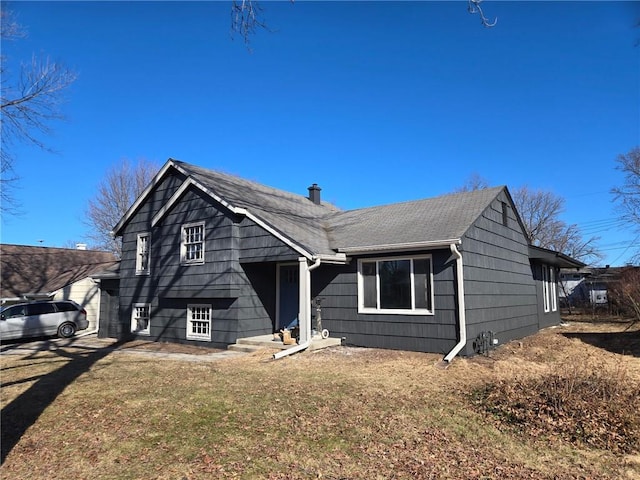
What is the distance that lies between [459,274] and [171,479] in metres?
8.03

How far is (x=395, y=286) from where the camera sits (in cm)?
1143

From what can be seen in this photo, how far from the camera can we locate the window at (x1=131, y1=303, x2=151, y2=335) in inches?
599

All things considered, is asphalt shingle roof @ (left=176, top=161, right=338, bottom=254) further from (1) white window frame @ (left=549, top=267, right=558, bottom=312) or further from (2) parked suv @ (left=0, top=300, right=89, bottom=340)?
(1) white window frame @ (left=549, top=267, right=558, bottom=312)

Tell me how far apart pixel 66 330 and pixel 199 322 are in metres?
7.58

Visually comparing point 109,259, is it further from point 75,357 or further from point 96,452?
point 96,452

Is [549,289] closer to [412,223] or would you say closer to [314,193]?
[412,223]

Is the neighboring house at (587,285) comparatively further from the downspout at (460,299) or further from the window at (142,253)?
the window at (142,253)

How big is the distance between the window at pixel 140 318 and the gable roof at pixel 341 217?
3.10 m

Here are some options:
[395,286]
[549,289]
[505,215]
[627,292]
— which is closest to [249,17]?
[395,286]

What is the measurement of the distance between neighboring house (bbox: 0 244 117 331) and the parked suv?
3268 millimetres

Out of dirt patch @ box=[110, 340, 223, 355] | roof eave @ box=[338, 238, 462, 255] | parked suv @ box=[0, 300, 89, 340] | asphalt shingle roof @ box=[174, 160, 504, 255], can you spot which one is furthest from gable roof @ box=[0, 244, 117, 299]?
roof eave @ box=[338, 238, 462, 255]

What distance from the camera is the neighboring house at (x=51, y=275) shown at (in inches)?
872

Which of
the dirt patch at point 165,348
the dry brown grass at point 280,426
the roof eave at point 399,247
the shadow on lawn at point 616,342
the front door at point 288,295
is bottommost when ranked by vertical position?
the dirt patch at point 165,348

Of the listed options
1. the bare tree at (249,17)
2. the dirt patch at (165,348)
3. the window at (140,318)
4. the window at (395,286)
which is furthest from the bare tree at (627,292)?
the window at (140,318)
